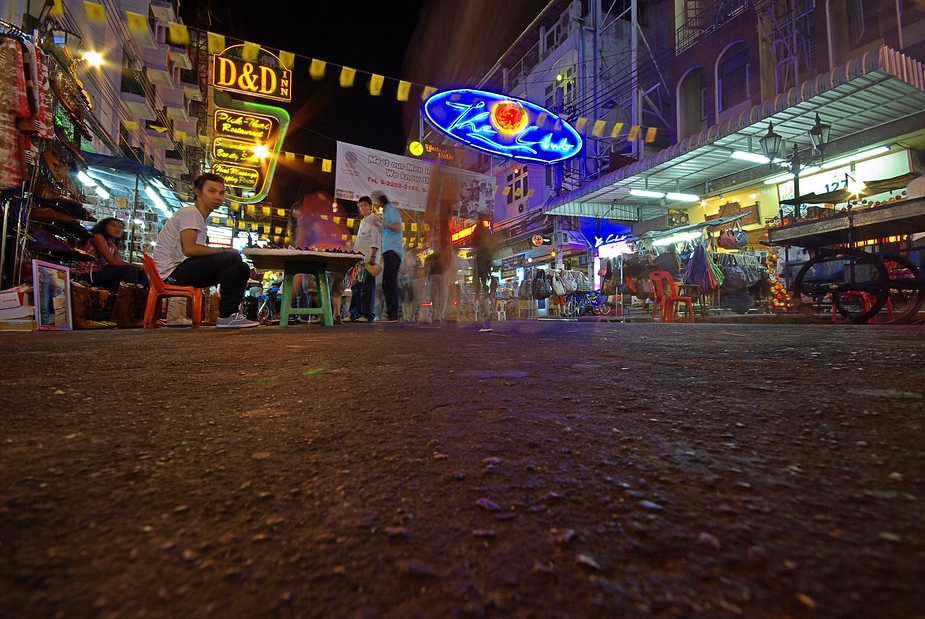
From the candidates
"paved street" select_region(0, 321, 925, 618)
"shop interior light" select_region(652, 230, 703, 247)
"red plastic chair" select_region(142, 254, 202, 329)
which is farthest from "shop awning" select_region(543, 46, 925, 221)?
"red plastic chair" select_region(142, 254, 202, 329)

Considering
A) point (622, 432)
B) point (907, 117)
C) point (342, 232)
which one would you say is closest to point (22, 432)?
point (622, 432)

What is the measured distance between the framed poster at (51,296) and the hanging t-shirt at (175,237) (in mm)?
822

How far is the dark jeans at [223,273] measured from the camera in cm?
438

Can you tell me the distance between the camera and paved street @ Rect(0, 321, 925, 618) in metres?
0.29

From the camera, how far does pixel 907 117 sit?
678cm

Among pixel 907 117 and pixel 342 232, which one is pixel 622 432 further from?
pixel 342 232

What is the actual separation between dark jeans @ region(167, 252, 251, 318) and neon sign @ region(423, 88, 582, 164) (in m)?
5.54

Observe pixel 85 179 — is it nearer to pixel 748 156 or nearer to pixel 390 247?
pixel 390 247

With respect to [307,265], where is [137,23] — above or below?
above

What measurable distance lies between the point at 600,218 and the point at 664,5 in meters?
7.04

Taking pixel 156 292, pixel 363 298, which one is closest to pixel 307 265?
pixel 363 298

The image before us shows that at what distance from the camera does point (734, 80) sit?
1059cm

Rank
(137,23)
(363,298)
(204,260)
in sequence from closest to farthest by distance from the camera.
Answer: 1. (204,260)
2. (363,298)
3. (137,23)

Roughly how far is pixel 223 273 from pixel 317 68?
Result: 202 inches
